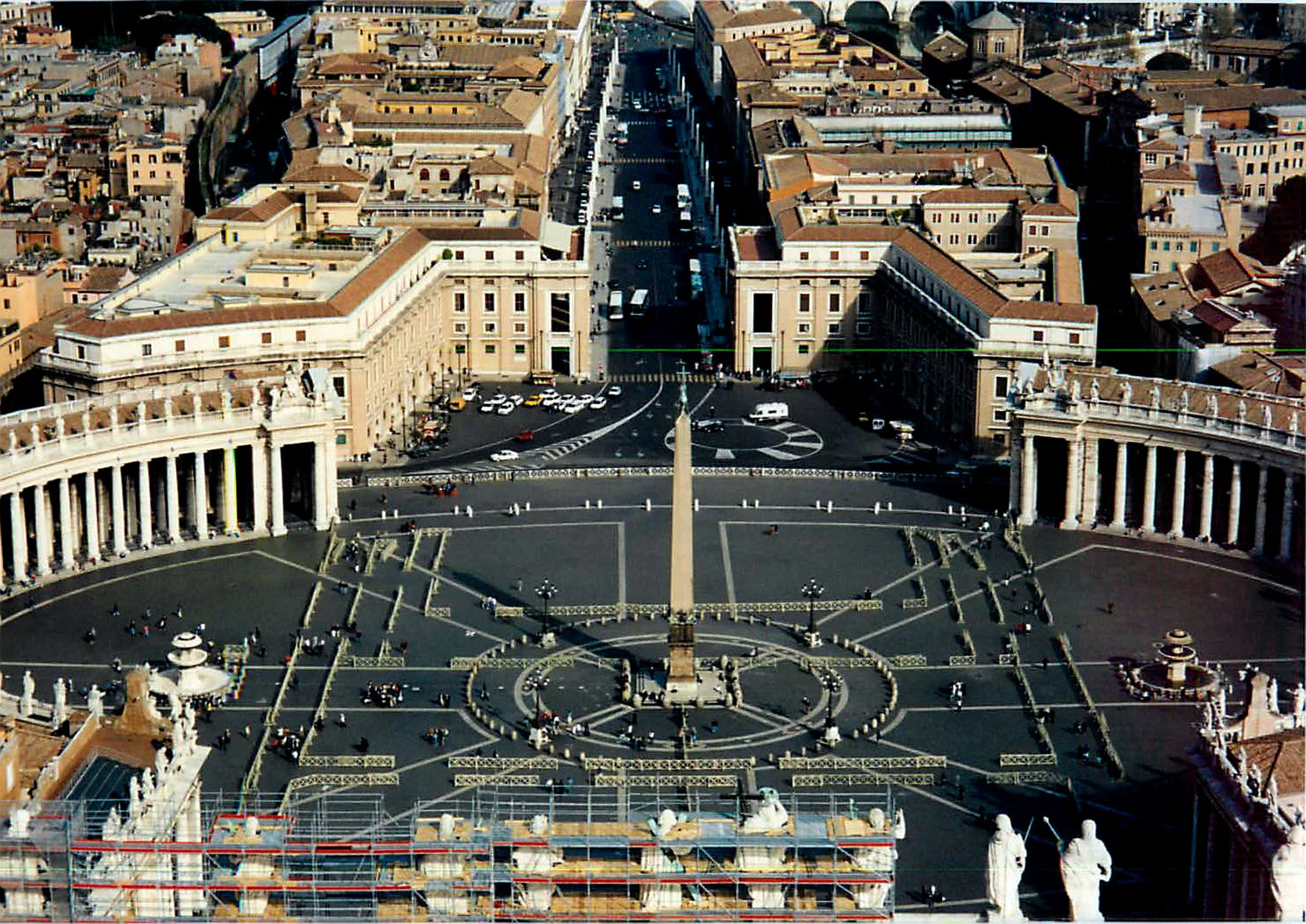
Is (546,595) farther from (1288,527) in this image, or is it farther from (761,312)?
(761,312)

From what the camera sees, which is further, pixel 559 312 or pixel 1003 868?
pixel 559 312

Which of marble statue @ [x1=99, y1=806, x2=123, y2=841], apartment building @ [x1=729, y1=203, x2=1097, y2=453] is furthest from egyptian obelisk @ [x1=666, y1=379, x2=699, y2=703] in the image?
apartment building @ [x1=729, y1=203, x2=1097, y2=453]

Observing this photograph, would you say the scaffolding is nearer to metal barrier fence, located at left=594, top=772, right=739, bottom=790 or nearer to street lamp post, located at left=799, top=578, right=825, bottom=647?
metal barrier fence, located at left=594, top=772, right=739, bottom=790

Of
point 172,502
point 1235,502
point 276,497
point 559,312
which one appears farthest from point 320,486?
point 1235,502

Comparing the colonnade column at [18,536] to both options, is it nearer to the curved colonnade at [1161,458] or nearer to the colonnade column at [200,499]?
the colonnade column at [200,499]

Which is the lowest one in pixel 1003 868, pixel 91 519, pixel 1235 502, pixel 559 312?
pixel 91 519

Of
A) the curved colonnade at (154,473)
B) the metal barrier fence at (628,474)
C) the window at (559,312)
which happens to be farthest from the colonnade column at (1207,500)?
the window at (559,312)
